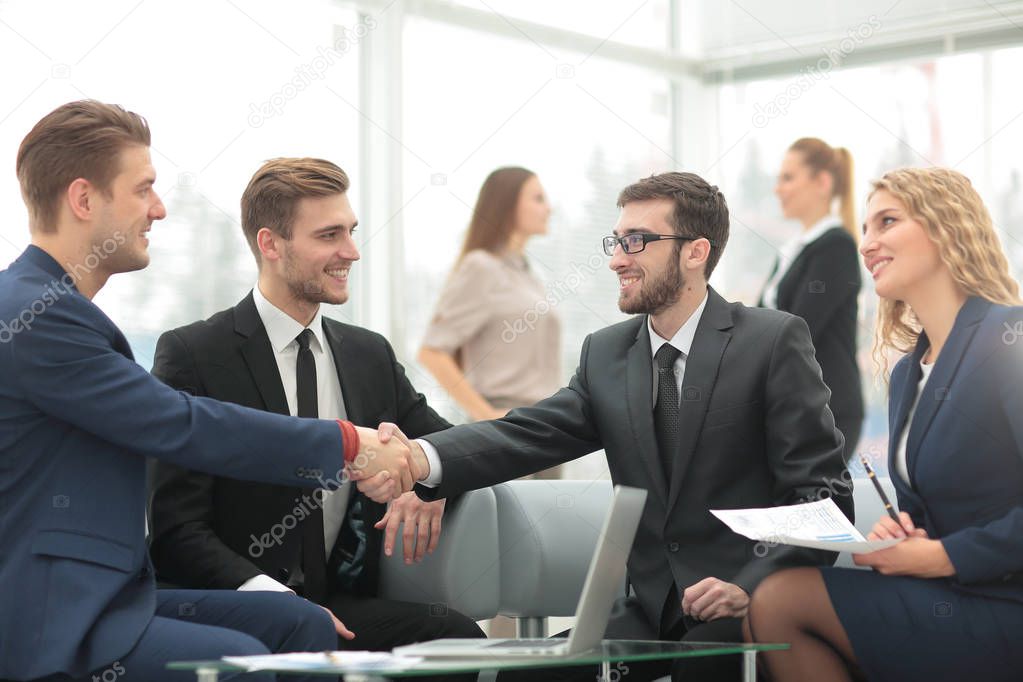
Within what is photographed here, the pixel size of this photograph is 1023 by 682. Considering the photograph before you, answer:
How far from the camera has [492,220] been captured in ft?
13.2

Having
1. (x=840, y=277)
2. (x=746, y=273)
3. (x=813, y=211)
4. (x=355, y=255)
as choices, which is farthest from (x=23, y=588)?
(x=746, y=273)

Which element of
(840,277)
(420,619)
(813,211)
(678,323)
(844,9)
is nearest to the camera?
(420,619)

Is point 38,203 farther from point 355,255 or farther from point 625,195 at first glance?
point 625,195

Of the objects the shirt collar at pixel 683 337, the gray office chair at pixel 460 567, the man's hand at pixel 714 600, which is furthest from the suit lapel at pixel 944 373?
the gray office chair at pixel 460 567

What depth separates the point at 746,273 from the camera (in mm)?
5910

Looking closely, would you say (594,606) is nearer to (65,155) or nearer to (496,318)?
(65,155)

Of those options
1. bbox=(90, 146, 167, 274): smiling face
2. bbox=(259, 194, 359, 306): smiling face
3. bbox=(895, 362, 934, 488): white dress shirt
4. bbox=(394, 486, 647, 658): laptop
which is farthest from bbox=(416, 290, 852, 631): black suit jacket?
bbox=(90, 146, 167, 274): smiling face

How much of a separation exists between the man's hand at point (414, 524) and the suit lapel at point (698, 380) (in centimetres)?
48

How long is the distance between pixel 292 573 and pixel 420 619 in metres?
0.28

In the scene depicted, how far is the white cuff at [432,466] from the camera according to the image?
8.44 ft

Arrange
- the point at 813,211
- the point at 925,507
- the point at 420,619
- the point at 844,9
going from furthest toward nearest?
the point at 844,9
the point at 813,211
the point at 420,619
the point at 925,507

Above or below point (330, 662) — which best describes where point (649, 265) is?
above

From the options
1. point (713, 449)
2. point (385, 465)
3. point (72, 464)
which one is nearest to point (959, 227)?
point (713, 449)

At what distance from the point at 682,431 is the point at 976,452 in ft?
1.85
